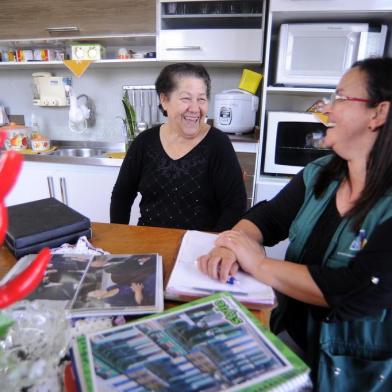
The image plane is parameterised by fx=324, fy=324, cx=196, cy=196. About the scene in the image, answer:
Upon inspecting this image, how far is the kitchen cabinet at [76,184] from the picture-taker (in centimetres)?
229

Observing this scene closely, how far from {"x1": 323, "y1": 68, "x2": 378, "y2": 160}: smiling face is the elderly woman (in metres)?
0.56

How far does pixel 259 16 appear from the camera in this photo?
2.09 metres

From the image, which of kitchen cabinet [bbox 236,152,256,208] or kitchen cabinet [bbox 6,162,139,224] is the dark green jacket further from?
kitchen cabinet [bbox 6,162,139,224]

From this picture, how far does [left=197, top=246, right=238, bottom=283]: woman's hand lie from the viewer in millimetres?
686

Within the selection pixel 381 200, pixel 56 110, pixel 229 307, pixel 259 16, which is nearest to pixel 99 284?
pixel 229 307

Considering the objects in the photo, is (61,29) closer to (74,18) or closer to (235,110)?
(74,18)

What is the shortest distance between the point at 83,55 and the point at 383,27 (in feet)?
6.32

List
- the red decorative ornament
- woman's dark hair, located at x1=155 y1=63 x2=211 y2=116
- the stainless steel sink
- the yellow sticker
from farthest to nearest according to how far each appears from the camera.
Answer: the stainless steel sink
the yellow sticker
woman's dark hair, located at x1=155 y1=63 x2=211 y2=116
the red decorative ornament

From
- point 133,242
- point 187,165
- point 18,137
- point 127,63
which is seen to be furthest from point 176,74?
point 18,137

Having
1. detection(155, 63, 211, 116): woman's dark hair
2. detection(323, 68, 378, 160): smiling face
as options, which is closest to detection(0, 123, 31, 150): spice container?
detection(155, 63, 211, 116): woman's dark hair

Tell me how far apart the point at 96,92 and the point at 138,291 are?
2.41 m

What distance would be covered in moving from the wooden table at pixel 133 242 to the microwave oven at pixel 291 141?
1.30m

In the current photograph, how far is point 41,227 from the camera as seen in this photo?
854 mm

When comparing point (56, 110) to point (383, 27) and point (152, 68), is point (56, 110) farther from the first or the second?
point (383, 27)
